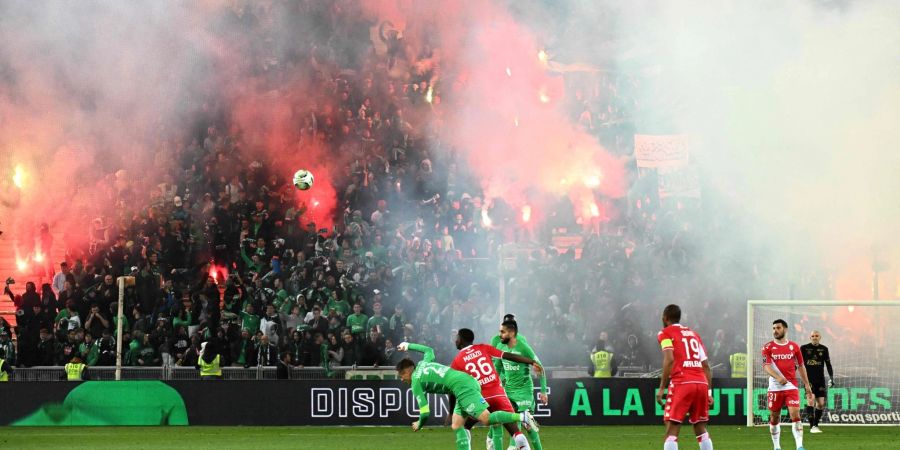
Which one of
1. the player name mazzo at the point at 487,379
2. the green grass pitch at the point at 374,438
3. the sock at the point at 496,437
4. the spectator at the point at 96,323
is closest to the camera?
the player name mazzo at the point at 487,379

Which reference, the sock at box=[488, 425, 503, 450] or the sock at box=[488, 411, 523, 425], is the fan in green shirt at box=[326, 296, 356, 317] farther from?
the sock at box=[488, 411, 523, 425]

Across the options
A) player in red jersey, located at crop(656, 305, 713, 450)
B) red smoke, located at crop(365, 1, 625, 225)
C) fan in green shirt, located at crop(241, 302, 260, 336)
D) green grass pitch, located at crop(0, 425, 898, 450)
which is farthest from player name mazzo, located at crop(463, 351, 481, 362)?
red smoke, located at crop(365, 1, 625, 225)

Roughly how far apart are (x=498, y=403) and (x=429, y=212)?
1268cm

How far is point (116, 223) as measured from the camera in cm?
2591

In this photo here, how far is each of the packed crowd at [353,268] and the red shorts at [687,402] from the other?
403 inches

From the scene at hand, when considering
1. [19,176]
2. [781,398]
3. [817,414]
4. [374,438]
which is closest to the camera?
[781,398]

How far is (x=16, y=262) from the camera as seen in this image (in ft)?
86.9

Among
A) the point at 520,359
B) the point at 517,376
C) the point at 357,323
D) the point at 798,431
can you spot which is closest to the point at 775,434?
the point at 798,431

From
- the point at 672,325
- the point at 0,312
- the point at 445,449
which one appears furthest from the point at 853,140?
the point at 0,312

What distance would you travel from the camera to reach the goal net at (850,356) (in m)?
21.7

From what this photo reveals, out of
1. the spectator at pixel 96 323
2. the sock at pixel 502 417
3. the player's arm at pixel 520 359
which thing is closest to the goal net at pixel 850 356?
the player's arm at pixel 520 359

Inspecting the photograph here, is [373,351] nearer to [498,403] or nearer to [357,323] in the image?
[357,323]

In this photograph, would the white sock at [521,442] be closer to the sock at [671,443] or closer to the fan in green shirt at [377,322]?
the sock at [671,443]

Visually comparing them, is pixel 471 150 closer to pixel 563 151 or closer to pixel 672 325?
pixel 563 151
